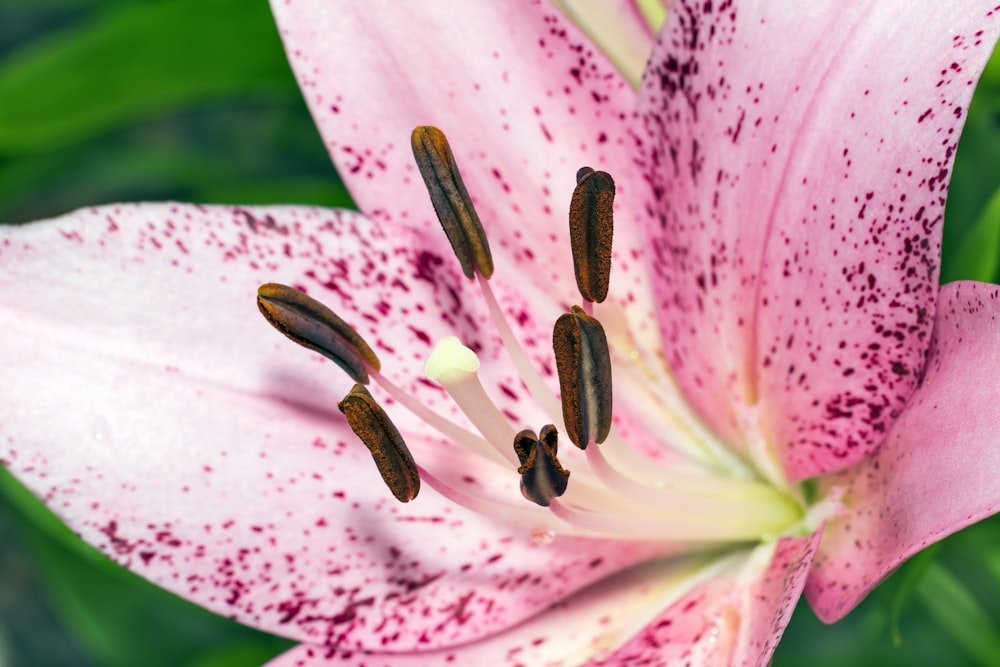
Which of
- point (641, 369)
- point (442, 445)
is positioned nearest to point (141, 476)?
point (442, 445)

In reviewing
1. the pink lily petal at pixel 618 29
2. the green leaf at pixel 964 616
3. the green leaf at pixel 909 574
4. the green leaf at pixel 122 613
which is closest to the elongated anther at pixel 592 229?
the pink lily petal at pixel 618 29

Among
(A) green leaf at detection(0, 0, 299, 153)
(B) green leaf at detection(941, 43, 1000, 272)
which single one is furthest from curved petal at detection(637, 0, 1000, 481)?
(A) green leaf at detection(0, 0, 299, 153)

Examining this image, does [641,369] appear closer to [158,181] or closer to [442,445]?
[442,445]

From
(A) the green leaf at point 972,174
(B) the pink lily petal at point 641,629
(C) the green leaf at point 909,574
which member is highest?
(A) the green leaf at point 972,174

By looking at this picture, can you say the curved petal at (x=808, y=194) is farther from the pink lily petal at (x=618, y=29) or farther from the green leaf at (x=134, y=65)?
the green leaf at (x=134, y=65)

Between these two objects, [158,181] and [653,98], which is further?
[158,181]

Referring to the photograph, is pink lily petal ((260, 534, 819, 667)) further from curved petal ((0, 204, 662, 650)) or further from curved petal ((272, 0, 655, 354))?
curved petal ((272, 0, 655, 354))

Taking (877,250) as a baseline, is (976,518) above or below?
below
